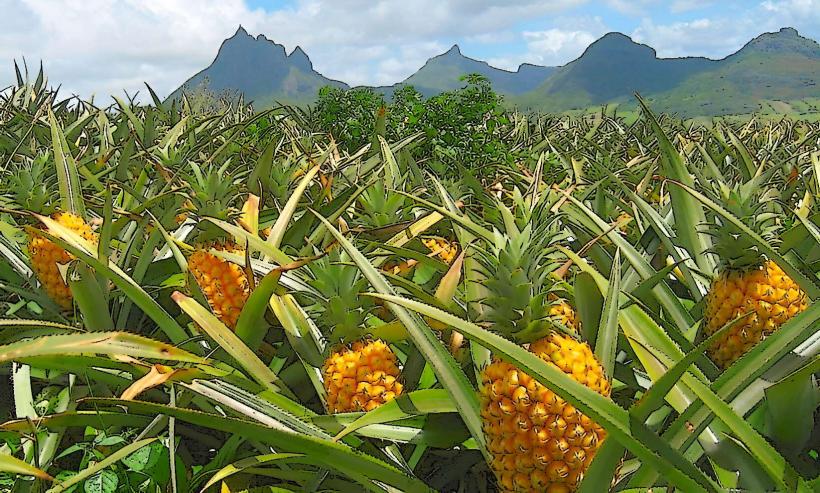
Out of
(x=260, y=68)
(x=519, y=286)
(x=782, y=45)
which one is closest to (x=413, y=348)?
(x=519, y=286)

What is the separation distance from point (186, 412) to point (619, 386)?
91 centimetres

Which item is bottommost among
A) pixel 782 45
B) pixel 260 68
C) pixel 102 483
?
pixel 102 483

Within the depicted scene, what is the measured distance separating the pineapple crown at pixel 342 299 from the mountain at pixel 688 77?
103 meters

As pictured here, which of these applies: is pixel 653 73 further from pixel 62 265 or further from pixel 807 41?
pixel 62 265

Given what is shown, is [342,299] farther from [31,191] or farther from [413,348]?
[31,191]

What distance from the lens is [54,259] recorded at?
206 centimetres

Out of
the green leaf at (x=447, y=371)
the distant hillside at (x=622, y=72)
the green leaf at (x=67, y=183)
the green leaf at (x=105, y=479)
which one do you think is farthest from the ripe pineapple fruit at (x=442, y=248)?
the distant hillside at (x=622, y=72)

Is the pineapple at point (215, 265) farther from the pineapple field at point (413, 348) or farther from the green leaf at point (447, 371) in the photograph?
the green leaf at point (447, 371)

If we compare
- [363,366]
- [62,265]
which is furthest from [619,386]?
[62,265]

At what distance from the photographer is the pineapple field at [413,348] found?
111cm

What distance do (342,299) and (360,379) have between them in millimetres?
175

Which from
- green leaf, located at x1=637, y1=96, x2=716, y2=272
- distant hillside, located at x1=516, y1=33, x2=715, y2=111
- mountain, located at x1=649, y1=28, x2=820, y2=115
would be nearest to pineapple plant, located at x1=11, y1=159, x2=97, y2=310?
green leaf, located at x1=637, y1=96, x2=716, y2=272

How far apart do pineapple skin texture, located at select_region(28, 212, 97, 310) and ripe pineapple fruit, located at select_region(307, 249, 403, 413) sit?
3.51 feet

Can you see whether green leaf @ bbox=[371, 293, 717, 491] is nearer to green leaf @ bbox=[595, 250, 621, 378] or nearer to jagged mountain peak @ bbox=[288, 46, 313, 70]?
green leaf @ bbox=[595, 250, 621, 378]
